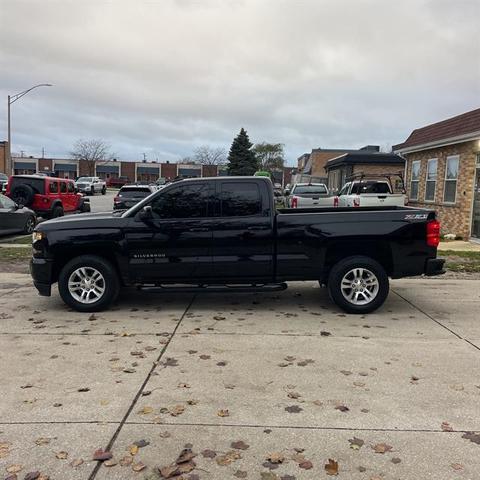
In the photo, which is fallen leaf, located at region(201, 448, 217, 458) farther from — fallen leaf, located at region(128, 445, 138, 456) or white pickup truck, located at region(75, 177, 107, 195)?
white pickup truck, located at region(75, 177, 107, 195)

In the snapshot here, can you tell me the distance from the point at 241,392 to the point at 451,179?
1394 cm

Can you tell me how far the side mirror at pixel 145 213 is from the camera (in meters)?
6.81

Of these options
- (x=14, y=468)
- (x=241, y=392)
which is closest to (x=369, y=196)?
(x=241, y=392)

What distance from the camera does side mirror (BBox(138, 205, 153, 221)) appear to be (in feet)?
22.3

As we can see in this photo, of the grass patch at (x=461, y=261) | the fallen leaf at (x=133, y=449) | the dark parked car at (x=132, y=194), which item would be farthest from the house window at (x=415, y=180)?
the fallen leaf at (x=133, y=449)

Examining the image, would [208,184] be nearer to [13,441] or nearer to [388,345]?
[388,345]

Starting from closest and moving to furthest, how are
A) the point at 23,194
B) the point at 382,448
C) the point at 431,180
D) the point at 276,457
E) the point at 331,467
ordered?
the point at 331,467, the point at 276,457, the point at 382,448, the point at 431,180, the point at 23,194

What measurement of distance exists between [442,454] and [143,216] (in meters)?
4.70

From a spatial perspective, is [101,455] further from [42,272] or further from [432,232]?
[432,232]

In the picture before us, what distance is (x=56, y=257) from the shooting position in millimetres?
6883

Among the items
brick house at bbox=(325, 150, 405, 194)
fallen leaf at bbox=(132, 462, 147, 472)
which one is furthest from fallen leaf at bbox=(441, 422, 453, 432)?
brick house at bbox=(325, 150, 405, 194)

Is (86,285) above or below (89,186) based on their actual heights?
below

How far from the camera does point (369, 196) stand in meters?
16.2

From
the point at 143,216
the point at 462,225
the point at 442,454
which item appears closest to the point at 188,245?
the point at 143,216
